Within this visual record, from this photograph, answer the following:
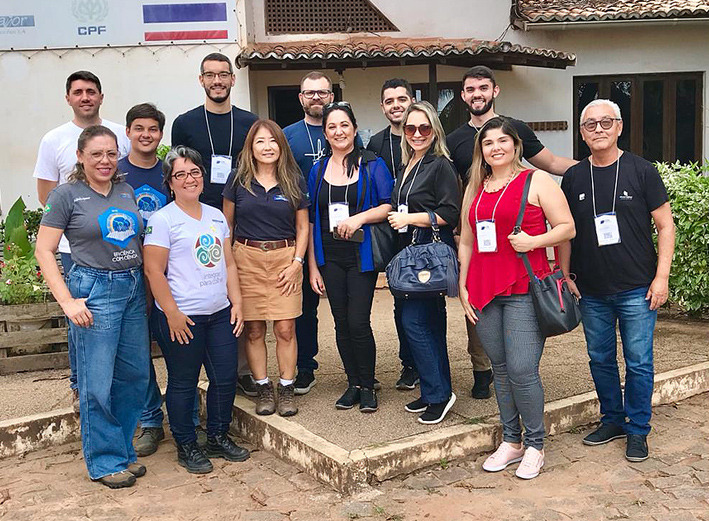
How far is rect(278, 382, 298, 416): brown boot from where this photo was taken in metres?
5.14

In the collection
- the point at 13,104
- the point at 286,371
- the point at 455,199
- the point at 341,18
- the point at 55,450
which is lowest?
the point at 55,450

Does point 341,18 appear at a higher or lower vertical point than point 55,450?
higher

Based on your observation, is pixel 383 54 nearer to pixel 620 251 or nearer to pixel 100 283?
pixel 620 251

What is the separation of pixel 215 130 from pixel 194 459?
7.09ft

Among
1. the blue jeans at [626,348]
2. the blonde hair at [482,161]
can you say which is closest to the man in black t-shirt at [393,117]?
the blonde hair at [482,161]

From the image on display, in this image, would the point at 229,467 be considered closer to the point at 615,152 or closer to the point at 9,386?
the point at 9,386

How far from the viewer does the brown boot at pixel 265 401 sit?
515cm

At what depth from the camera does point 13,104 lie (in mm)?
10844

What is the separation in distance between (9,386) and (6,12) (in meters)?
6.31

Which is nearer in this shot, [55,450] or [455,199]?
[455,199]

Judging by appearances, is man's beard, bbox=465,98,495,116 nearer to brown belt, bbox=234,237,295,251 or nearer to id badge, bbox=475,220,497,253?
id badge, bbox=475,220,497,253

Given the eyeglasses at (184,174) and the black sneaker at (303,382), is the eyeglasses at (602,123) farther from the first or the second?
the black sneaker at (303,382)

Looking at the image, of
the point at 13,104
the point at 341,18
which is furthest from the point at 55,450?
the point at 341,18

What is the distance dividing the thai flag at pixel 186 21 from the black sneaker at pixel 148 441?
698cm
